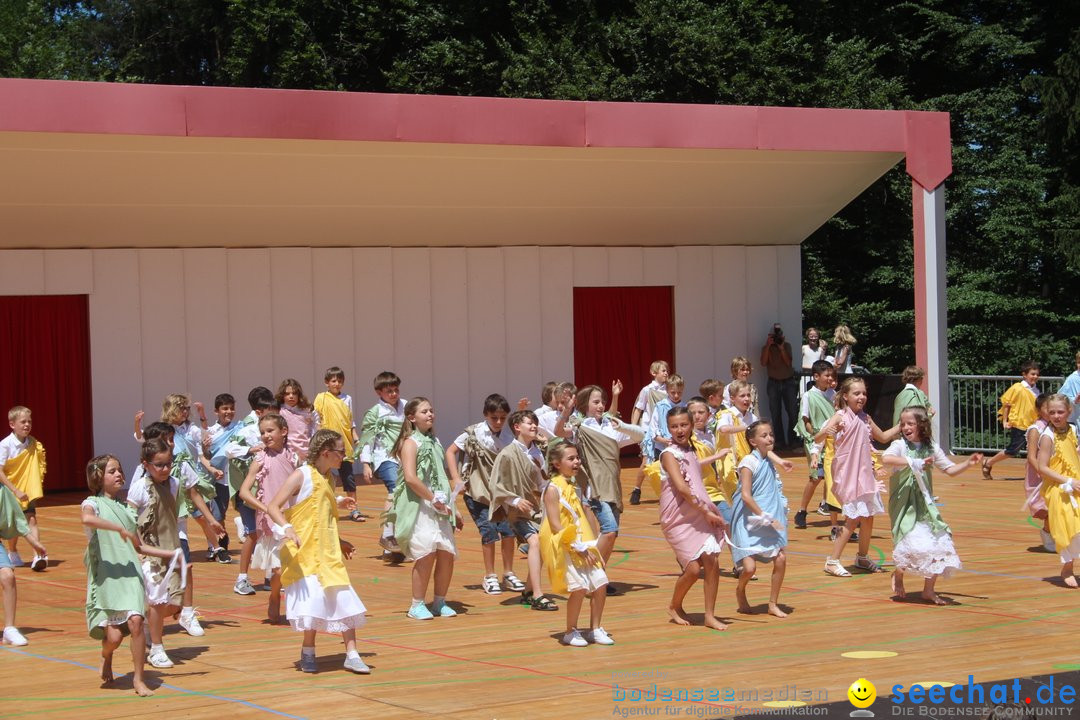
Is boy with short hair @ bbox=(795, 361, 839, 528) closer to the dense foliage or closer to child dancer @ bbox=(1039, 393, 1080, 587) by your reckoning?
child dancer @ bbox=(1039, 393, 1080, 587)

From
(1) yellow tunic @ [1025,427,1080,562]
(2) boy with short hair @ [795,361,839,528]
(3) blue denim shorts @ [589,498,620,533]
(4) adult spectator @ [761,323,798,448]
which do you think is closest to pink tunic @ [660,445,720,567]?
(3) blue denim shorts @ [589,498,620,533]

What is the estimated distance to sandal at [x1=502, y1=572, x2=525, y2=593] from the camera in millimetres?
11555

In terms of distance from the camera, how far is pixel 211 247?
19.8 m

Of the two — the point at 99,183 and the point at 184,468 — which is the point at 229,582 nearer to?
the point at 184,468

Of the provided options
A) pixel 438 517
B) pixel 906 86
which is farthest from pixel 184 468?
pixel 906 86

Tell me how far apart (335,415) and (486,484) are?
487cm

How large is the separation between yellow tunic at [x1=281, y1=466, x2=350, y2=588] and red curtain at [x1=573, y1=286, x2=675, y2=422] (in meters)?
13.2

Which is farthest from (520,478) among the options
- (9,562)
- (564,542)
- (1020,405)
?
(1020,405)

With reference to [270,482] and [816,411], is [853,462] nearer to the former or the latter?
[816,411]

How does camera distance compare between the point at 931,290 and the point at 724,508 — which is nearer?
the point at 724,508

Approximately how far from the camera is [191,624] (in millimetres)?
10055

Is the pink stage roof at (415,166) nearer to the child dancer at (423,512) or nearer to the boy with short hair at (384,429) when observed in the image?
the boy with short hair at (384,429)

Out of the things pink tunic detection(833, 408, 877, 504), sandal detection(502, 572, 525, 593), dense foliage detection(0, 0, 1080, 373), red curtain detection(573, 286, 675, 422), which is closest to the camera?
sandal detection(502, 572, 525, 593)

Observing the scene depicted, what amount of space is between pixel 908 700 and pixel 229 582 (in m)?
6.44
